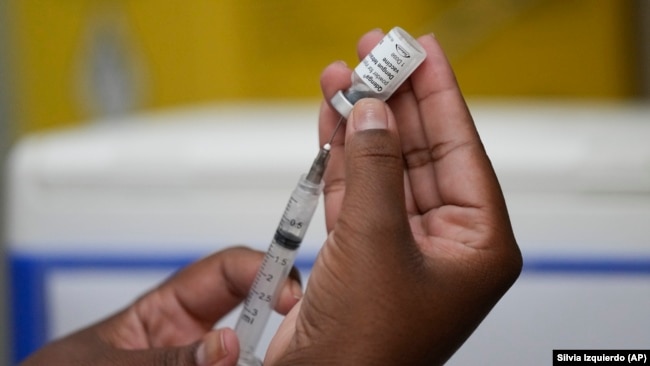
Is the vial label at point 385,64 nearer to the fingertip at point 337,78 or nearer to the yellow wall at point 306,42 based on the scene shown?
the fingertip at point 337,78

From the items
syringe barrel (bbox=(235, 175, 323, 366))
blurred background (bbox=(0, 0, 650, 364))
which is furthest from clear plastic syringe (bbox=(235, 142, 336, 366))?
blurred background (bbox=(0, 0, 650, 364))

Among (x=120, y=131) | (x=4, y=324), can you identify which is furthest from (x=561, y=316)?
(x=4, y=324)

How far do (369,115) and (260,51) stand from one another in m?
0.77

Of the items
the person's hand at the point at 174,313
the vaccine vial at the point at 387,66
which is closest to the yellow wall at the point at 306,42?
the person's hand at the point at 174,313

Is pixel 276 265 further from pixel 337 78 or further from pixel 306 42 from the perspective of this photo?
pixel 306 42

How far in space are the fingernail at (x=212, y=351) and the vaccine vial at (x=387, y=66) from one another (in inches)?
7.7

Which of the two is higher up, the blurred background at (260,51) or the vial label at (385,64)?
the blurred background at (260,51)

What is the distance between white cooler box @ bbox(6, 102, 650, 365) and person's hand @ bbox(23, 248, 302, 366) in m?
0.05

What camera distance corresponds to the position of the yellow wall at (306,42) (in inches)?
46.9

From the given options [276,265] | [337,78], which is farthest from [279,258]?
[337,78]

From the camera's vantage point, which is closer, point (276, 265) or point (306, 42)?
point (276, 265)

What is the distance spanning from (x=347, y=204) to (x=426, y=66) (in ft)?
0.45

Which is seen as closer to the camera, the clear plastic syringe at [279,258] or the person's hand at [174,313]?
the clear plastic syringe at [279,258]

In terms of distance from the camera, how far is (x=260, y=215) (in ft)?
2.66
